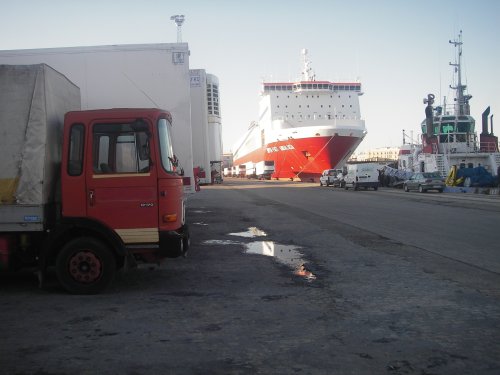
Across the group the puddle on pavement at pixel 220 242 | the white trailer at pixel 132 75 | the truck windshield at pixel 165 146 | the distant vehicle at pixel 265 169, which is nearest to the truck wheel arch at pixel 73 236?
the truck windshield at pixel 165 146

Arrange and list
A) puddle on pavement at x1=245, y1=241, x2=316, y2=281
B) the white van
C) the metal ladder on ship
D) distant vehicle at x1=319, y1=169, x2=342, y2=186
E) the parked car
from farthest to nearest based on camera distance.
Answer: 1. distant vehicle at x1=319, y1=169, x2=342, y2=186
2. the metal ladder on ship
3. the white van
4. the parked car
5. puddle on pavement at x1=245, y1=241, x2=316, y2=281

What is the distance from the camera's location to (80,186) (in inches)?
238

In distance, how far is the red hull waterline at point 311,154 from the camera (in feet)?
149

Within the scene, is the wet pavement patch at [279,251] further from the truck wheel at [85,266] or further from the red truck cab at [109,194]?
the truck wheel at [85,266]

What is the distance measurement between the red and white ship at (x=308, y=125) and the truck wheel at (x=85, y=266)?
1588 inches

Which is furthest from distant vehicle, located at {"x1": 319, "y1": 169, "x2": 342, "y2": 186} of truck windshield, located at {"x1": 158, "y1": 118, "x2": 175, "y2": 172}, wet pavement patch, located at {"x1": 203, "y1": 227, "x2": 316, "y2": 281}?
truck windshield, located at {"x1": 158, "y1": 118, "x2": 175, "y2": 172}

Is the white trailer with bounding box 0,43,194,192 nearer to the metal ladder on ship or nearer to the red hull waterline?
the metal ladder on ship

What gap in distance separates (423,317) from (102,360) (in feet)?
10.9

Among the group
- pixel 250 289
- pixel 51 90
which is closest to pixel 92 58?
pixel 51 90

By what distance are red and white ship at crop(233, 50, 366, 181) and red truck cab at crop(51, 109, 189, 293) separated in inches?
1576

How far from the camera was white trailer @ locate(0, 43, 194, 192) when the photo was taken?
8.54 m

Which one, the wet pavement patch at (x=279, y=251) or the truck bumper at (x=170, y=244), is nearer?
the truck bumper at (x=170, y=244)

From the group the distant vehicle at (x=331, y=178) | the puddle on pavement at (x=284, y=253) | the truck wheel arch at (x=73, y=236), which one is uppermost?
the distant vehicle at (x=331, y=178)

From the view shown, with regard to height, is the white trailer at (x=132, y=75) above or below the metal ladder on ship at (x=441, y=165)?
above
